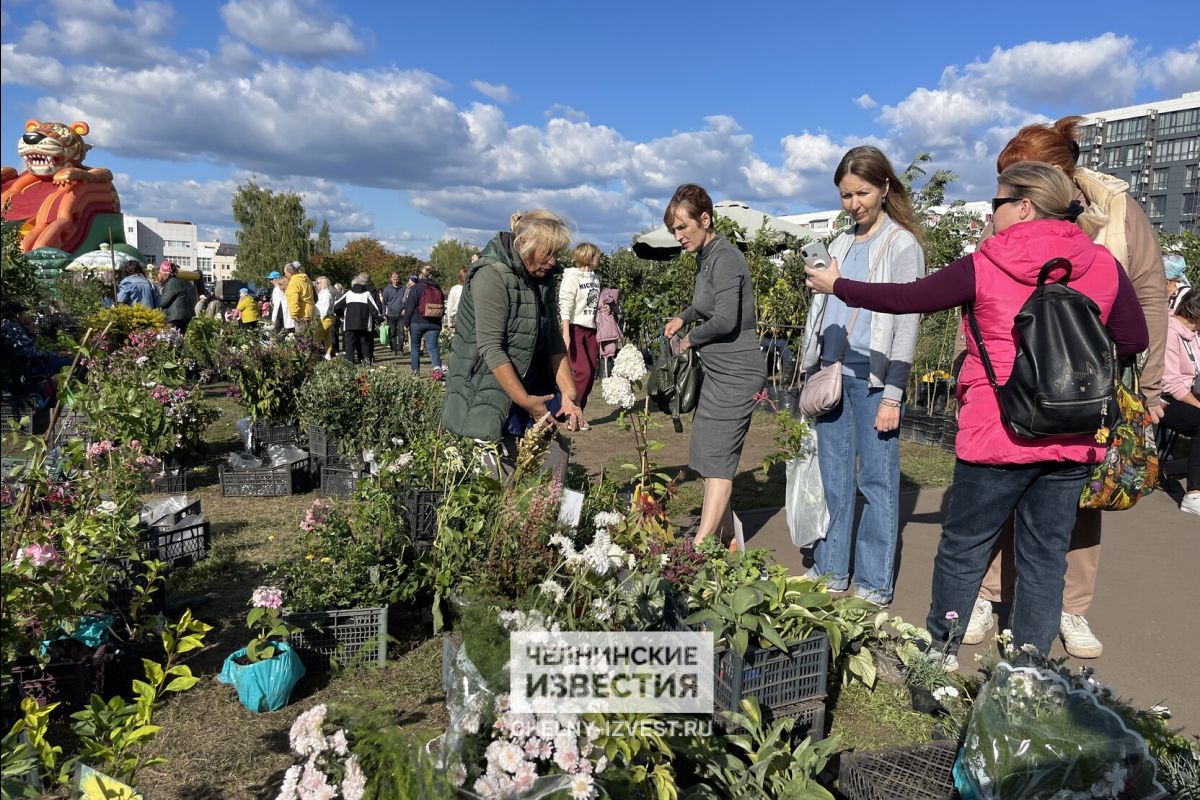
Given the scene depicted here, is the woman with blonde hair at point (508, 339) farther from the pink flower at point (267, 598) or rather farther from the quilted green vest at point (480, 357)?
the pink flower at point (267, 598)

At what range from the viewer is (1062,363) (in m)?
2.37

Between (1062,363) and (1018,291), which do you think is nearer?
(1062,363)

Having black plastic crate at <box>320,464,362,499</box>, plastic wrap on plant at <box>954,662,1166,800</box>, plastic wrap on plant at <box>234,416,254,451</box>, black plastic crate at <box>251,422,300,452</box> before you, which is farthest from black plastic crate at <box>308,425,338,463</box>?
plastic wrap on plant at <box>954,662,1166,800</box>

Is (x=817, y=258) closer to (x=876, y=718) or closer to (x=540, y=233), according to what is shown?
(x=540, y=233)

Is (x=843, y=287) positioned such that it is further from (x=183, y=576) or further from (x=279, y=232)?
(x=279, y=232)

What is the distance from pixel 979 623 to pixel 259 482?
4701 mm

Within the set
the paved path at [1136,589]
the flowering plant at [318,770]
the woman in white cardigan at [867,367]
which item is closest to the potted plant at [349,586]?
the flowering plant at [318,770]

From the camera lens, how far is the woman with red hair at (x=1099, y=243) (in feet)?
10.0

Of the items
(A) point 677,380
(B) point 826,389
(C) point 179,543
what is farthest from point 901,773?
(C) point 179,543

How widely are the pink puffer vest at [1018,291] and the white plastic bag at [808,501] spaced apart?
122cm

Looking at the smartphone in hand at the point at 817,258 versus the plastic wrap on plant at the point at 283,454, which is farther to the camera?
the plastic wrap on plant at the point at 283,454

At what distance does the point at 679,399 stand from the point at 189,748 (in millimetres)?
2435

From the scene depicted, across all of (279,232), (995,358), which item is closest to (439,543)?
(995,358)

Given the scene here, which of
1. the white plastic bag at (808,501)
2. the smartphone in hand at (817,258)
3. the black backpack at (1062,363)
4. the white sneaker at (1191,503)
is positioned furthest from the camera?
the white sneaker at (1191,503)
